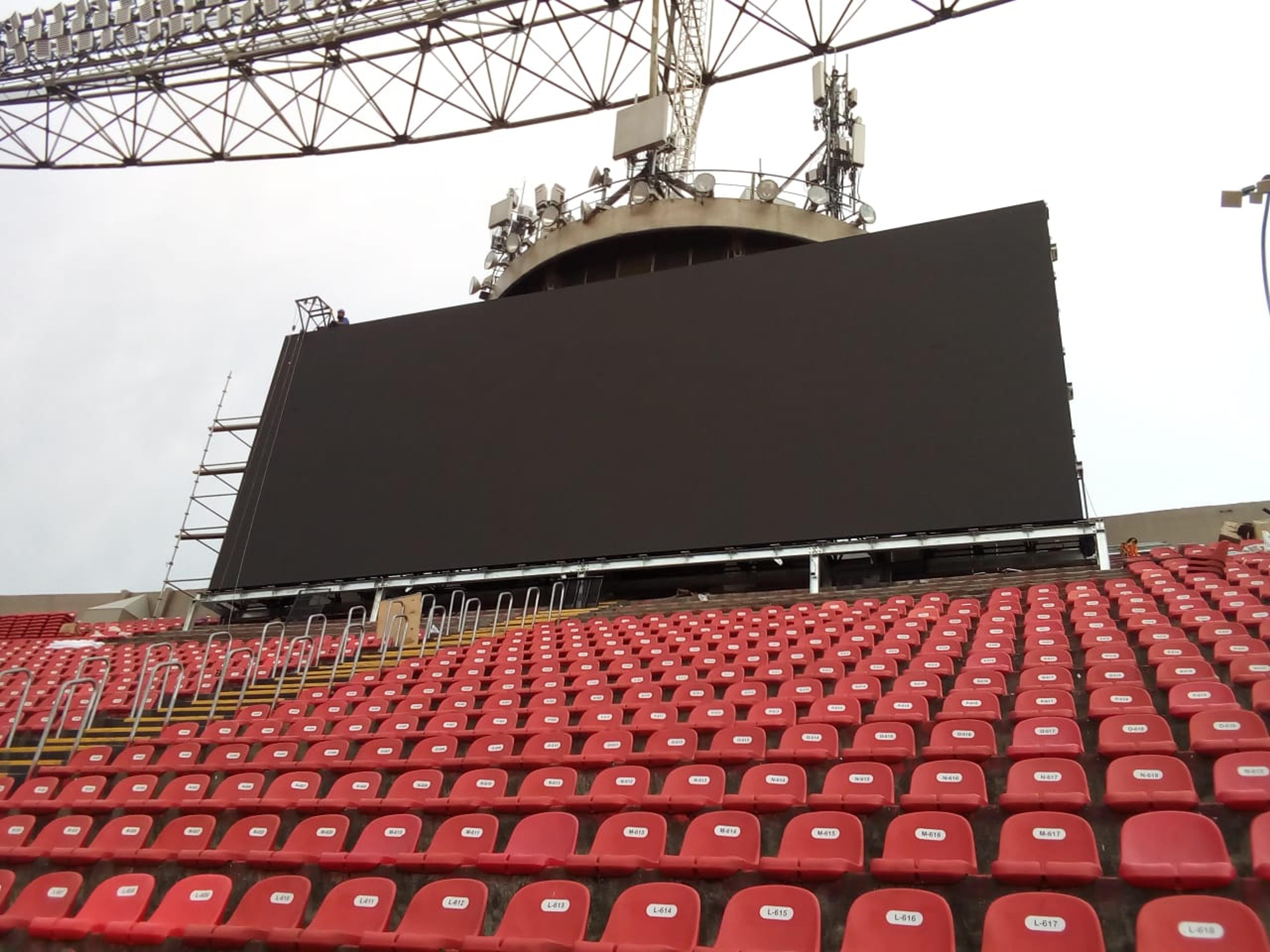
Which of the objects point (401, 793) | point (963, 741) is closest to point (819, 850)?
point (963, 741)

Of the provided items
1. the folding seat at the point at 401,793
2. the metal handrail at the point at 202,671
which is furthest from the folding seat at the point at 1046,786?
the metal handrail at the point at 202,671

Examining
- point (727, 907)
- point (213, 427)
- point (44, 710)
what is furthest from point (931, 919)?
point (213, 427)

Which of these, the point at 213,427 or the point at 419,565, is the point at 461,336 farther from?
the point at 213,427

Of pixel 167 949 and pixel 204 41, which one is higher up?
pixel 204 41

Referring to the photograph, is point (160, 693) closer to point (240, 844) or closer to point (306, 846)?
point (240, 844)

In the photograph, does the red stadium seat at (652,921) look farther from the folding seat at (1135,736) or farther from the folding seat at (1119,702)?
the folding seat at (1119,702)

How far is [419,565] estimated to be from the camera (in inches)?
604

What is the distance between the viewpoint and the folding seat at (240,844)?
16.5 feet

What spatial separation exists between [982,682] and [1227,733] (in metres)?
1.65

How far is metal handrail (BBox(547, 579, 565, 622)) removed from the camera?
13211 mm

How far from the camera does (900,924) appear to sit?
3.23 m

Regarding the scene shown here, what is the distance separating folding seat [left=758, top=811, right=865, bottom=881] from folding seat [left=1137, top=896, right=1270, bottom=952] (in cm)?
115

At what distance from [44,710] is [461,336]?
31.4ft

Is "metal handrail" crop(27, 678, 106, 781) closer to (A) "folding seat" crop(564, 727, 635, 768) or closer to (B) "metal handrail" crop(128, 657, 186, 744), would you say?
(B) "metal handrail" crop(128, 657, 186, 744)
